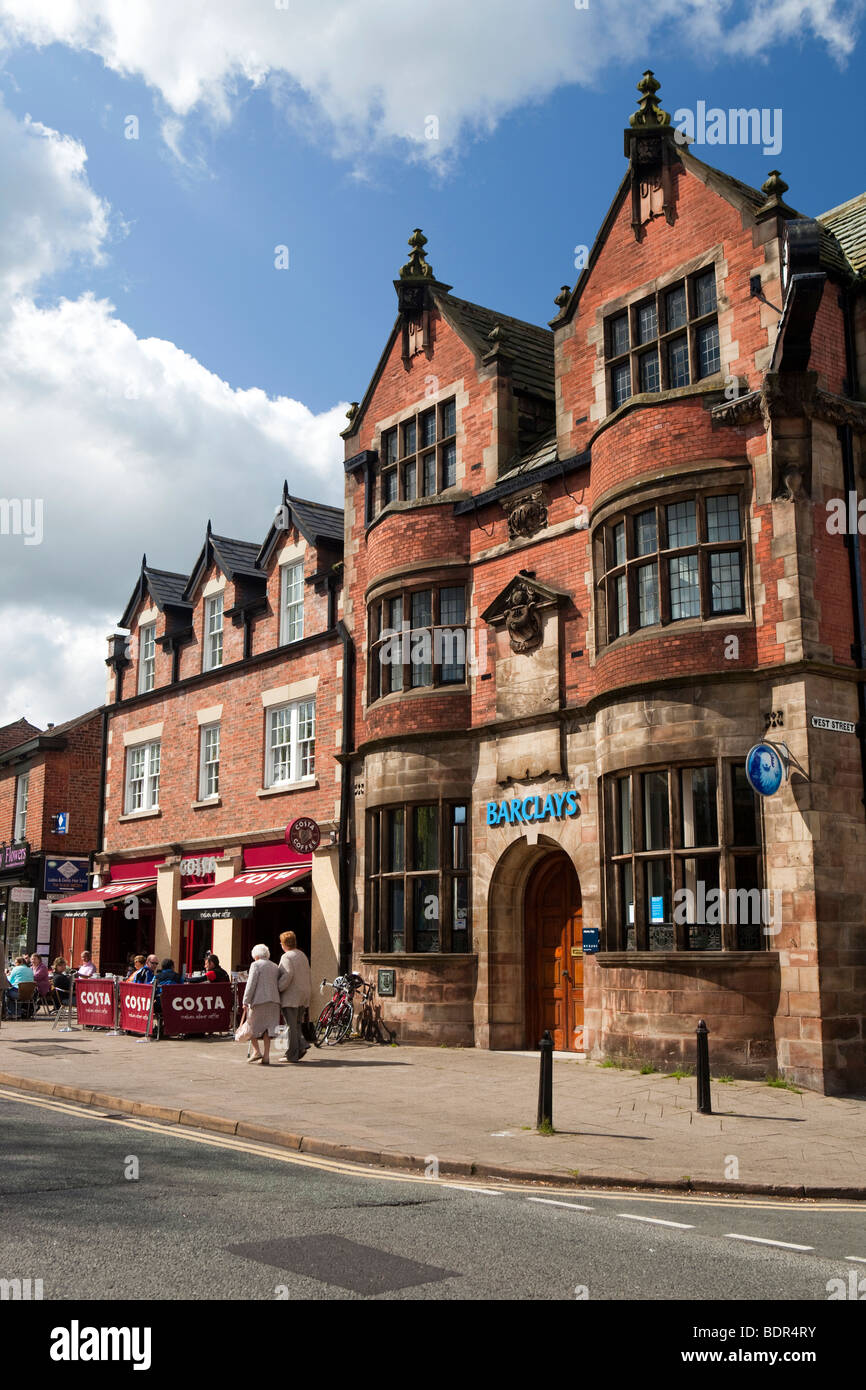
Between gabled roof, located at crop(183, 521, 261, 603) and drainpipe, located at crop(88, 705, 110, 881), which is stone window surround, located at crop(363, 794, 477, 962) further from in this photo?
drainpipe, located at crop(88, 705, 110, 881)

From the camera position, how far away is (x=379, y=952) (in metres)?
20.9

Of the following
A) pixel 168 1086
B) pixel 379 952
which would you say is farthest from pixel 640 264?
pixel 168 1086

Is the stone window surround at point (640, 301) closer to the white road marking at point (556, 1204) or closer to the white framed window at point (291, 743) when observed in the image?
the white framed window at point (291, 743)

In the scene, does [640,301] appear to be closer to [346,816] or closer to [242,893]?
[346,816]

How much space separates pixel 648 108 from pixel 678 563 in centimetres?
725

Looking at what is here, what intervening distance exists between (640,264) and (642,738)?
24.2ft

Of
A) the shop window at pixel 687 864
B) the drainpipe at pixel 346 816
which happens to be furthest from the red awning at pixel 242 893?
the shop window at pixel 687 864

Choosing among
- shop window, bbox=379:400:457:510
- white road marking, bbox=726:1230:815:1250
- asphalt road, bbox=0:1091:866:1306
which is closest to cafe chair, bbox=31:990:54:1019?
shop window, bbox=379:400:457:510

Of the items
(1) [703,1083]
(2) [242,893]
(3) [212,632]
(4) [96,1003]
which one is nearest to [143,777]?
(3) [212,632]

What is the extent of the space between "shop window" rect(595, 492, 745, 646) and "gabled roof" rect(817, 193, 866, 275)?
439 cm

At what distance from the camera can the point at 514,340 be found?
22.8 meters

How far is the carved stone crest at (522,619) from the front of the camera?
19297 millimetres
